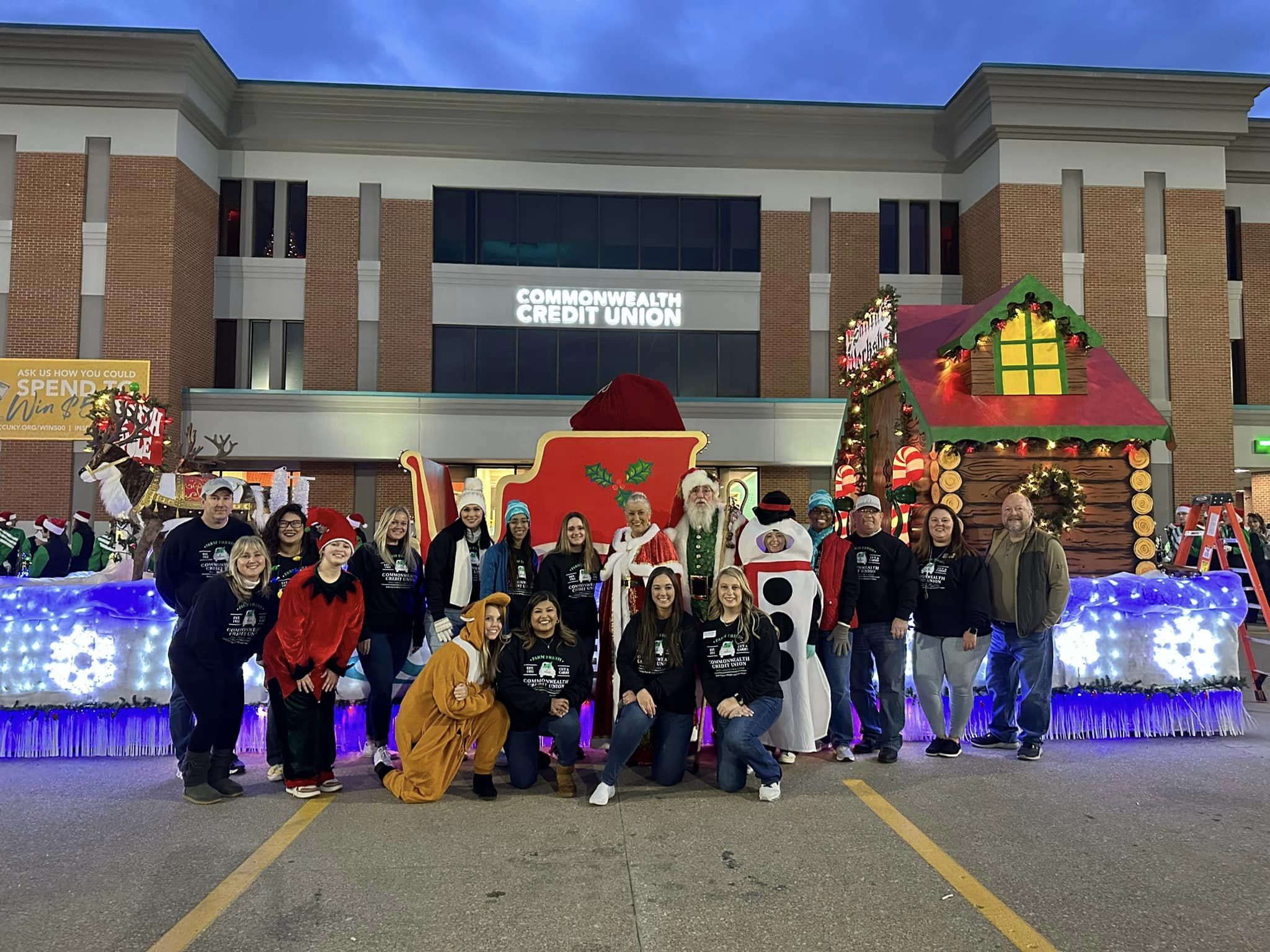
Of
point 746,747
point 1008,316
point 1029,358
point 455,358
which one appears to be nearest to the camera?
point 746,747

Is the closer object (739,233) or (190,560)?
(190,560)

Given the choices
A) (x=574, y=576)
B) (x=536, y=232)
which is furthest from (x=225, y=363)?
(x=574, y=576)

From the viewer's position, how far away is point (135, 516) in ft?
28.1

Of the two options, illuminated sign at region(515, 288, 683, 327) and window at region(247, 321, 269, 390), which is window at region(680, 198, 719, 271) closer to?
illuminated sign at region(515, 288, 683, 327)

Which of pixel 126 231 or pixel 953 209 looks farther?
Answer: pixel 953 209

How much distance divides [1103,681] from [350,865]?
5.56m

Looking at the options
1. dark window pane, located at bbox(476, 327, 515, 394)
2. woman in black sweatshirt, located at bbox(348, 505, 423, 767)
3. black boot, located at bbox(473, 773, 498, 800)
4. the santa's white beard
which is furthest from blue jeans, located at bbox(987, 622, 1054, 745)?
dark window pane, located at bbox(476, 327, 515, 394)

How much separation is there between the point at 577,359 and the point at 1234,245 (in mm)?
18109

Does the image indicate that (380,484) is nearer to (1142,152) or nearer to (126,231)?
(126,231)

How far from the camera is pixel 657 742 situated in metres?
5.52

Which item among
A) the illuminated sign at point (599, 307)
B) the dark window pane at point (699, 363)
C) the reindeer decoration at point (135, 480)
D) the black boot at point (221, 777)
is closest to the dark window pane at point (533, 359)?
the illuminated sign at point (599, 307)

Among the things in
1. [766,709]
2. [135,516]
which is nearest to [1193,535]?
[766,709]

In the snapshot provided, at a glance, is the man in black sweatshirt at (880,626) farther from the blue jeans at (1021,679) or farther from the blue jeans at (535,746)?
→ the blue jeans at (535,746)

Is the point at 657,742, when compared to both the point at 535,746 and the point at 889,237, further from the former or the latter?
the point at 889,237
